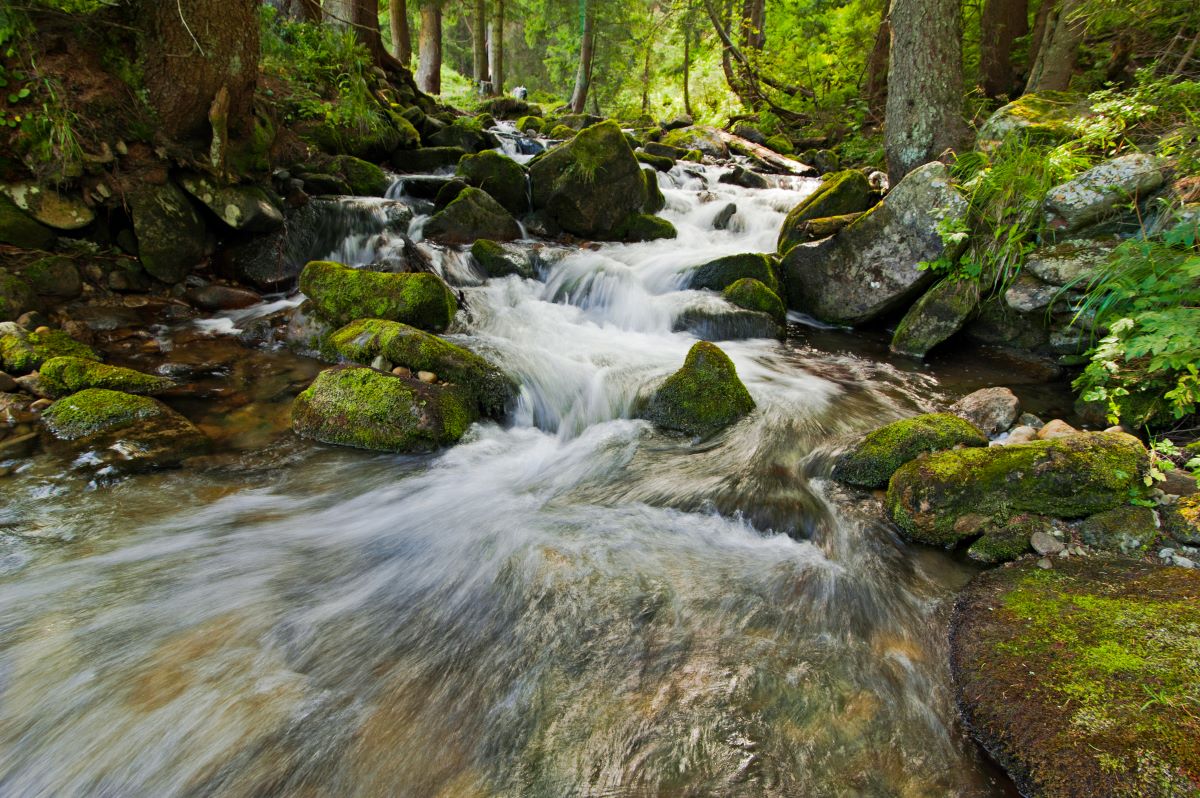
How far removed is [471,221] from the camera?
8.96 meters

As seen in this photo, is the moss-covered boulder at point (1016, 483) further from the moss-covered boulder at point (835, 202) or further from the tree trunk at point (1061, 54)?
the tree trunk at point (1061, 54)

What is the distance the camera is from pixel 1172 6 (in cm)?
662

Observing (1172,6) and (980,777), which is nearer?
(980,777)

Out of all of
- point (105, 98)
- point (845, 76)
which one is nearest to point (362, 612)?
point (105, 98)

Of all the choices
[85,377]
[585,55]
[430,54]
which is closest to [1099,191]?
[85,377]

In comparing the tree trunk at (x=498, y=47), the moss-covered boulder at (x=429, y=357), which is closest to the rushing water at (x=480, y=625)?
the moss-covered boulder at (x=429, y=357)

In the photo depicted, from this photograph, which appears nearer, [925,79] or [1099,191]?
[1099,191]

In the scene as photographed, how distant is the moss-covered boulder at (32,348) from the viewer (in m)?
4.34

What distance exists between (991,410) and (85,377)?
736 centimetres

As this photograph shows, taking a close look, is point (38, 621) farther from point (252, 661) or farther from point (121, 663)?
point (252, 661)

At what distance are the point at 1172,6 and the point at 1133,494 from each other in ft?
24.4

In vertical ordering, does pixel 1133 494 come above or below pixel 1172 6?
below

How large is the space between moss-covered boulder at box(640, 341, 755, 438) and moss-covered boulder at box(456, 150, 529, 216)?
636 cm

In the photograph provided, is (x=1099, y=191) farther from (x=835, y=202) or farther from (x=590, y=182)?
(x=590, y=182)
